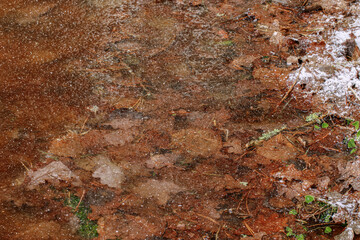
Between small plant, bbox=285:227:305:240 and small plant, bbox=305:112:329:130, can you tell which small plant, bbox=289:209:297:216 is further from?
small plant, bbox=305:112:329:130

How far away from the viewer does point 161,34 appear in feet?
9.34

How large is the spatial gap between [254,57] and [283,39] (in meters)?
0.38

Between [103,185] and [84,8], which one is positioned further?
[84,8]

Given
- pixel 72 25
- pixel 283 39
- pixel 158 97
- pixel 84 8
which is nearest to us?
pixel 158 97

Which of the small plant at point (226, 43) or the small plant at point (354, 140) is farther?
the small plant at point (226, 43)

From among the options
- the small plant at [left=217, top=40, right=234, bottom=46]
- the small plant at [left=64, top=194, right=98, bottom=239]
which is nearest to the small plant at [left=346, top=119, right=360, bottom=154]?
the small plant at [left=217, top=40, right=234, bottom=46]

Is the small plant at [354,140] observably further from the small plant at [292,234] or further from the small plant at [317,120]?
the small plant at [292,234]

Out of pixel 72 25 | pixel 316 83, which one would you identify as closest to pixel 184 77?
pixel 316 83

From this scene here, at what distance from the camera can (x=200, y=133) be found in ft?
6.79

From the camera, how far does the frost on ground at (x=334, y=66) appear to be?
224 cm

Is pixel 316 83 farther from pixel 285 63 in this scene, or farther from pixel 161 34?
pixel 161 34

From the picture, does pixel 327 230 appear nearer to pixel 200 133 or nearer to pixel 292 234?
pixel 292 234

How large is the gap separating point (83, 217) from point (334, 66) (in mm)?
2247

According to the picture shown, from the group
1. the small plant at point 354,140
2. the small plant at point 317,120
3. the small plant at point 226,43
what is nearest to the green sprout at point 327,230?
the small plant at point 354,140
